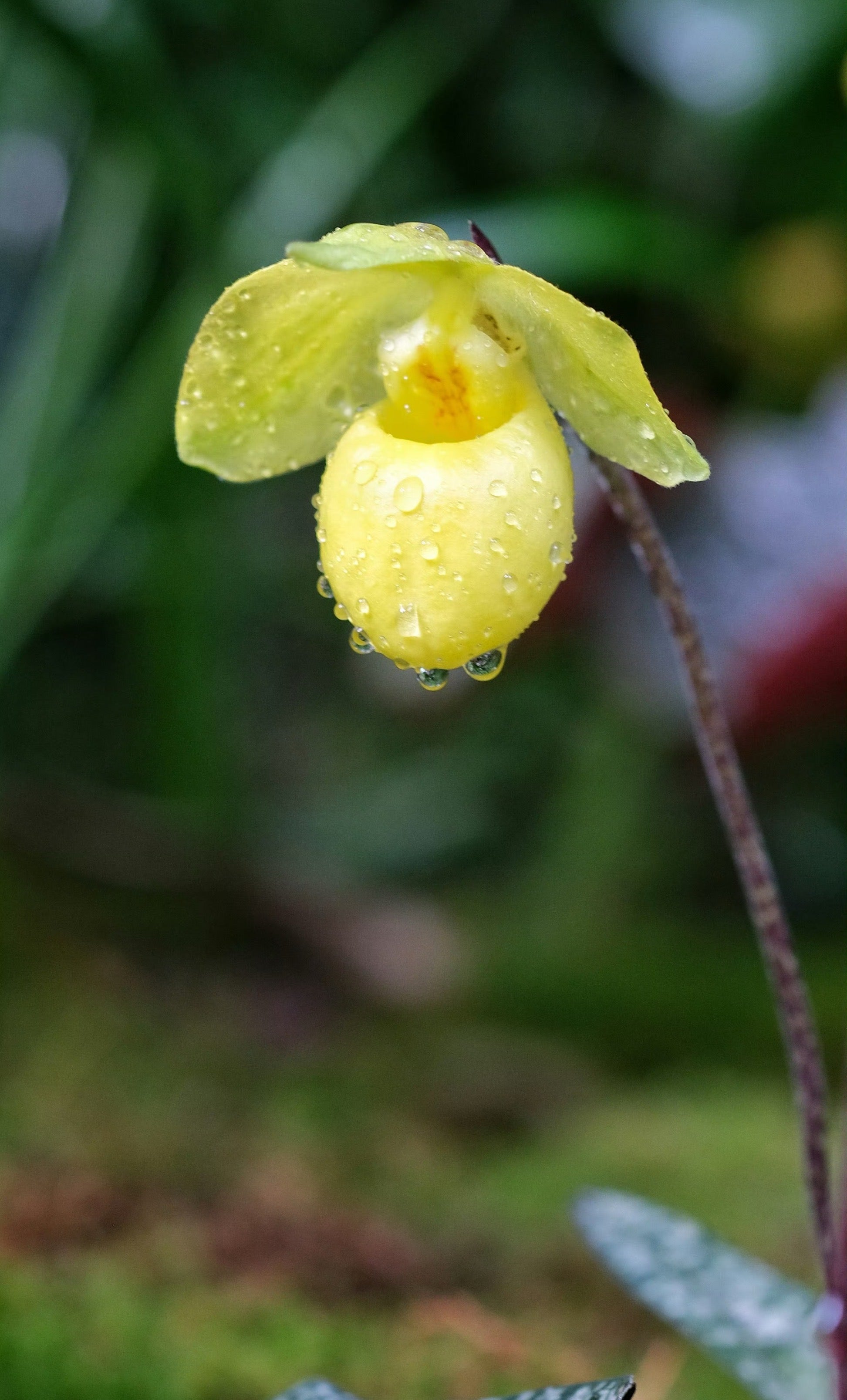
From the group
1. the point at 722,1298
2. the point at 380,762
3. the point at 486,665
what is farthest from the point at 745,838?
the point at 380,762

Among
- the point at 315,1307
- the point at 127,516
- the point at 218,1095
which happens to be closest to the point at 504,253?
the point at 127,516

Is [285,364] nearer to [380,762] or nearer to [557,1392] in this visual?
[557,1392]

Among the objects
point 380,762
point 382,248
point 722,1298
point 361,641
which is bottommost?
point 380,762

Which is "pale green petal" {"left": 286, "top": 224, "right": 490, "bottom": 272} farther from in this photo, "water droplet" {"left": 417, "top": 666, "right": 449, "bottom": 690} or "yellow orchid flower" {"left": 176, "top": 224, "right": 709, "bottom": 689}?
"water droplet" {"left": 417, "top": 666, "right": 449, "bottom": 690}

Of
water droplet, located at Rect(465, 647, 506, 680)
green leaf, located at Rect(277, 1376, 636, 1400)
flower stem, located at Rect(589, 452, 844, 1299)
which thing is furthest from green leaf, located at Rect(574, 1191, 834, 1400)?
water droplet, located at Rect(465, 647, 506, 680)

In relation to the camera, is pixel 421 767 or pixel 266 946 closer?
pixel 266 946

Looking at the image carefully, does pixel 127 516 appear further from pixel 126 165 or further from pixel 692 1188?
pixel 692 1188
